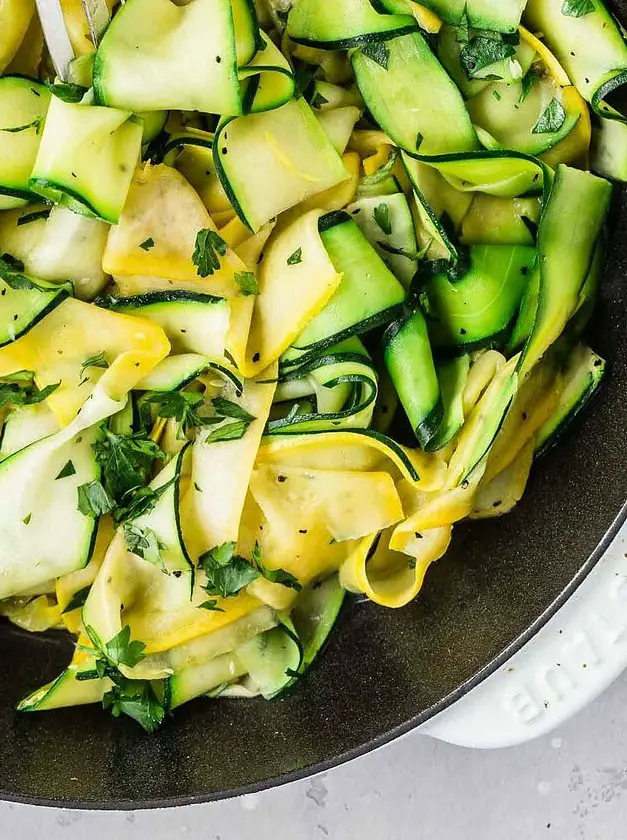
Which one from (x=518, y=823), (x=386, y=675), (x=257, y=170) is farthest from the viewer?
(x=518, y=823)

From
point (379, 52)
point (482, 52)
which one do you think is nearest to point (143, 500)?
point (379, 52)

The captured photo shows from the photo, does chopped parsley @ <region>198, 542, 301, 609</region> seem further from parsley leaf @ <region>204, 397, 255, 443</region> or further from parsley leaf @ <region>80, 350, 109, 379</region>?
parsley leaf @ <region>80, 350, 109, 379</region>

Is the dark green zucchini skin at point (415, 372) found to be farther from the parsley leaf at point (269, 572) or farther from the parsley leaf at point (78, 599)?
the parsley leaf at point (78, 599)

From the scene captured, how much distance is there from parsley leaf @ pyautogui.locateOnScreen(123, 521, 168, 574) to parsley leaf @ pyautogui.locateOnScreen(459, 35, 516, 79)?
1053 mm

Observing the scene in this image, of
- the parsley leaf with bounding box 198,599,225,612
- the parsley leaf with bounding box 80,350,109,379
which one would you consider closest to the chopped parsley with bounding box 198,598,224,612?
the parsley leaf with bounding box 198,599,225,612

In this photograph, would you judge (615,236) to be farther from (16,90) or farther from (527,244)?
(16,90)

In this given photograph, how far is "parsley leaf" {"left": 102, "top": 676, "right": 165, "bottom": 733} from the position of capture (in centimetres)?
195

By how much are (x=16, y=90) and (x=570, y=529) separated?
1.31 metres

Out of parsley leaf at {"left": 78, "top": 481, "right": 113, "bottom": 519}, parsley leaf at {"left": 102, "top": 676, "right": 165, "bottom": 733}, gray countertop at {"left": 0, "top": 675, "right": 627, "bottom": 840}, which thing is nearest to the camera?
parsley leaf at {"left": 78, "top": 481, "right": 113, "bottom": 519}

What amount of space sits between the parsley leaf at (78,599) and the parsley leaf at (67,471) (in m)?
0.28

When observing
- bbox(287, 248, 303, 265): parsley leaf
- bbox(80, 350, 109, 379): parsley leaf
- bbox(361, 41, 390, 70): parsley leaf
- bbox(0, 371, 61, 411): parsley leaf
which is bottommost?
bbox(0, 371, 61, 411): parsley leaf

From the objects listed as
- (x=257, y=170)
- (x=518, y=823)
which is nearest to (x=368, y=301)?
(x=257, y=170)

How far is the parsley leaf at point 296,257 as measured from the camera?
1.71 metres

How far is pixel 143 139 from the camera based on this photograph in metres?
1.75
